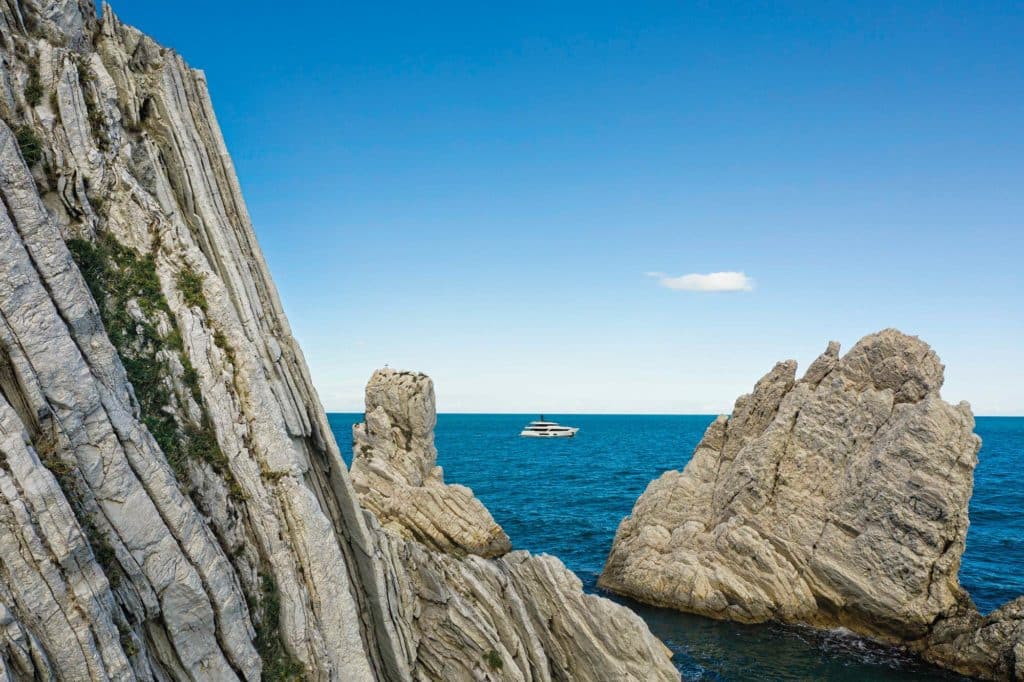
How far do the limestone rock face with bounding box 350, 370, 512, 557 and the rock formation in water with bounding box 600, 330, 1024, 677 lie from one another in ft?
52.5

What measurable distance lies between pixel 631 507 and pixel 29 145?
66086 millimetres

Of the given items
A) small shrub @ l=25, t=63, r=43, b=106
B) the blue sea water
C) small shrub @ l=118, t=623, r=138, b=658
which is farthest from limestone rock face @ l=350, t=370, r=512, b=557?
small shrub @ l=25, t=63, r=43, b=106

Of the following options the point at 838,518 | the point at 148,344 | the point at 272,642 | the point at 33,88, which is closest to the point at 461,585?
the point at 272,642

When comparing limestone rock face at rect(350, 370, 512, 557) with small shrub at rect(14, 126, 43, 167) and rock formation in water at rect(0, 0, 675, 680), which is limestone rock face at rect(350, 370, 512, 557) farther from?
small shrub at rect(14, 126, 43, 167)

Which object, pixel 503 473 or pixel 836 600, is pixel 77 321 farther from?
pixel 503 473

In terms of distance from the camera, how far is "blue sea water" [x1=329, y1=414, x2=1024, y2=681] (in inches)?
1345

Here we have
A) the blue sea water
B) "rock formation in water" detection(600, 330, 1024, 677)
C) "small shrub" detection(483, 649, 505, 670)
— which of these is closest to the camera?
"small shrub" detection(483, 649, 505, 670)

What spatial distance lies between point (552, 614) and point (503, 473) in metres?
74.0

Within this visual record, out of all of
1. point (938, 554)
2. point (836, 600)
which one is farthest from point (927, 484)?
point (836, 600)

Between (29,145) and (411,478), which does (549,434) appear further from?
(29,145)

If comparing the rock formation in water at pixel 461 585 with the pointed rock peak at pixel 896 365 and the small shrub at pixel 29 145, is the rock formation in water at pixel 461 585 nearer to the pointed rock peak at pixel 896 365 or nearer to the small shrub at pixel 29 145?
the small shrub at pixel 29 145

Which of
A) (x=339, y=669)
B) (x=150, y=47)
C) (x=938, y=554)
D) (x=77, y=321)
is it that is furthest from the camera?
(x=938, y=554)

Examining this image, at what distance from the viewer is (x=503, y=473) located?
102 metres

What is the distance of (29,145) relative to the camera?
1478cm
